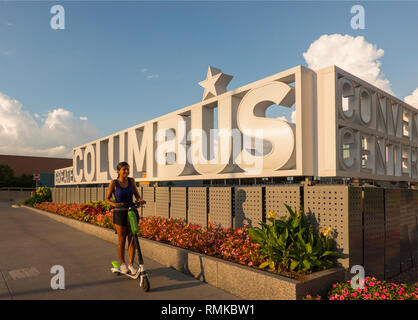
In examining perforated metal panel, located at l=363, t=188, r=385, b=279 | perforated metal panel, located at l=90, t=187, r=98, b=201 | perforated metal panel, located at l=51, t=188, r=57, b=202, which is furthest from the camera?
perforated metal panel, located at l=51, t=188, r=57, b=202

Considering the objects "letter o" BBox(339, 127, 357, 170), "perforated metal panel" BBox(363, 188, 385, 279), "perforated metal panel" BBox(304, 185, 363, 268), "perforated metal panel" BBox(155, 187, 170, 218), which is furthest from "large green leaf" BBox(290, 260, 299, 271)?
"perforated metal panel" BBox(155, 187, 170, 218)

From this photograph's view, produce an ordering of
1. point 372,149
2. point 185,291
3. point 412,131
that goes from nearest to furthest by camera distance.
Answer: point 185,291, point 372,149, point 412,131

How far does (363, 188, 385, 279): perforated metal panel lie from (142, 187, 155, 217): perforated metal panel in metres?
7.62

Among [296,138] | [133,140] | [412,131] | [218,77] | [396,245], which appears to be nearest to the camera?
[296,138]

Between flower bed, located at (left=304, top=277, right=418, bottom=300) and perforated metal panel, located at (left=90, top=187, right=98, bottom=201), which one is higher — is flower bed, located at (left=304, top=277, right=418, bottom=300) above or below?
below

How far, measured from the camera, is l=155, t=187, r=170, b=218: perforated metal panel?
11.1 meters

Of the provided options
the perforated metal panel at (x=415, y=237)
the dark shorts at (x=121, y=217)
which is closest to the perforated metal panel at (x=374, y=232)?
the perforated metal panel at (x=415, y=237)

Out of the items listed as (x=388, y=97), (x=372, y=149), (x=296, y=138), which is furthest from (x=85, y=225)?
(x=388, y=97)

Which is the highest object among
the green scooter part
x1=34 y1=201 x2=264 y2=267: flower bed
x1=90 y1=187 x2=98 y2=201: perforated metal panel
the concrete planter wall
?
the green scooter part

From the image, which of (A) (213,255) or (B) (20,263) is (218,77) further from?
(B) (20,263)

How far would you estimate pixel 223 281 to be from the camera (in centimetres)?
559

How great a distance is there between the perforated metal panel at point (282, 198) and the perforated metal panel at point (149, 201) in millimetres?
5947

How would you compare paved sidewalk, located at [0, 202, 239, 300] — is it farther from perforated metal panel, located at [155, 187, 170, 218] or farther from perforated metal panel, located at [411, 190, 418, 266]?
perforated metal panel, located at [411, 190, 418, 266]

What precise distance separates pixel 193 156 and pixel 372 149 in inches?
214
